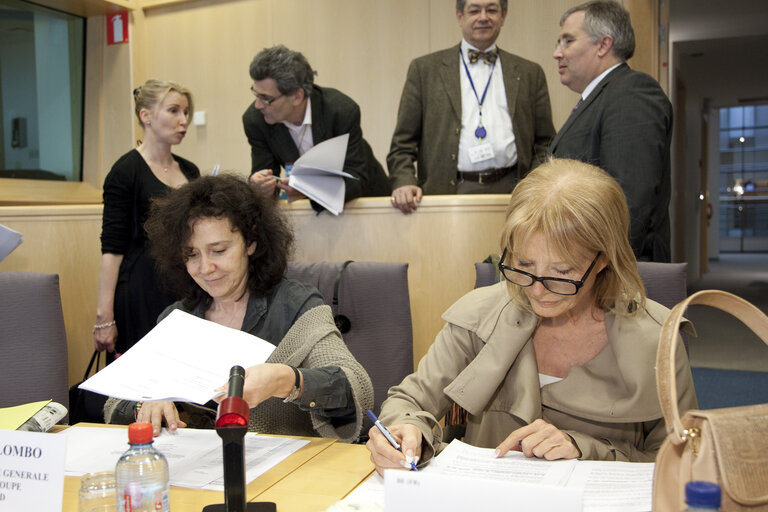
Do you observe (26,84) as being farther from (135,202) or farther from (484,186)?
(484,186)

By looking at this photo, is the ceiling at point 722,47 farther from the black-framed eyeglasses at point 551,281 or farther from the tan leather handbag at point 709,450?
the tan leather handbag at point 709,450

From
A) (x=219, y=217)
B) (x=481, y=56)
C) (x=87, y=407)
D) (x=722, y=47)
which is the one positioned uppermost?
(x=722, y=47)

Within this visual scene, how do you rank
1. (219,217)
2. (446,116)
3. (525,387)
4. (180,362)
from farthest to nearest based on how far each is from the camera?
(446,116) → (219,217) → (525,387) → (180,362)

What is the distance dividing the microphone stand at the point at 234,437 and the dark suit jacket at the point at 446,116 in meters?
2.28

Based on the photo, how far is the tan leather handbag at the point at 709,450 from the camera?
0.81m

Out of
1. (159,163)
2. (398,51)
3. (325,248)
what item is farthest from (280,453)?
(398,51)

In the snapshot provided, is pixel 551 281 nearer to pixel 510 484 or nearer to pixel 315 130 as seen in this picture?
pixel 510 484

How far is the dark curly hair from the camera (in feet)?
6.19

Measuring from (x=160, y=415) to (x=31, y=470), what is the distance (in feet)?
1.69

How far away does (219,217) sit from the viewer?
1881 millimetres

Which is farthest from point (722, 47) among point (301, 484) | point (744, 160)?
point (301, 484)

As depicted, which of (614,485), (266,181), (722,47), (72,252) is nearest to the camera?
(614,485)

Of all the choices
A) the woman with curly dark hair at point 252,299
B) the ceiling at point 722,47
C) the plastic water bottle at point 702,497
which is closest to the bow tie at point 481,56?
the woman with curly dark hair at point 252,299

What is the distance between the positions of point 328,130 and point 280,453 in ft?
6.25
